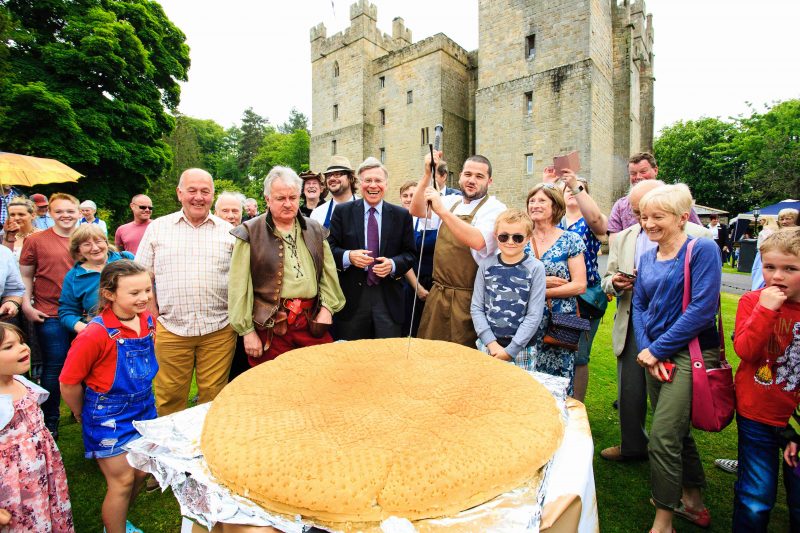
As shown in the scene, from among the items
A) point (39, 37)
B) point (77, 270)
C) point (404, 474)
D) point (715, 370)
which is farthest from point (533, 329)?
point (39, 37)

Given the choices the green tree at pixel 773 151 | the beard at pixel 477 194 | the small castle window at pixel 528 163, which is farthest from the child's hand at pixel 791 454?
the green tree at pixel 773 151

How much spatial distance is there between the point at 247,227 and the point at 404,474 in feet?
7.60

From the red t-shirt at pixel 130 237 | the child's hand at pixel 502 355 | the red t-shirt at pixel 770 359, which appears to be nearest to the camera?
the red t-shirt at pixel 770 359

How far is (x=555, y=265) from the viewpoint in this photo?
3.15m

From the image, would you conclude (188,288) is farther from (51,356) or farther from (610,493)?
(610,493)

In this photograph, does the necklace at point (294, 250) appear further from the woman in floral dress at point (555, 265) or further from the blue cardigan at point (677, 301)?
the blue cardigan at point (677, 301)

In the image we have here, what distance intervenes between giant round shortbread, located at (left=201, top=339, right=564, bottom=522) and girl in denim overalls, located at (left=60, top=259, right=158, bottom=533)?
1.00 m

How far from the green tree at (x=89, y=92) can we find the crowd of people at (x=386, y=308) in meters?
17.2

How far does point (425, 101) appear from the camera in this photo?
97.6 ft

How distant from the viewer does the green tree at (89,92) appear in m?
16.9

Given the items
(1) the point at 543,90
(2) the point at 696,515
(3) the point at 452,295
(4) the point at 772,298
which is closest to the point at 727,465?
(2) the point at 696,515

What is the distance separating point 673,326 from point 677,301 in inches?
6.4

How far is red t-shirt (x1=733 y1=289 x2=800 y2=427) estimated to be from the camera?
2.01m

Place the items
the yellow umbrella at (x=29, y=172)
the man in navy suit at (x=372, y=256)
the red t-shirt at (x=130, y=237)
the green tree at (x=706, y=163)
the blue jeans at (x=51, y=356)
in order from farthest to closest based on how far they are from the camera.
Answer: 1. the green tree at (x=706, y=163)
2. the yellow umbrella at (x=29, y=172)
3. the red t-shirt at (x=130, y=237)
4. the blue jeans at (x=51, y=356)
5. the man in navy suit at (x=372, y=256)
